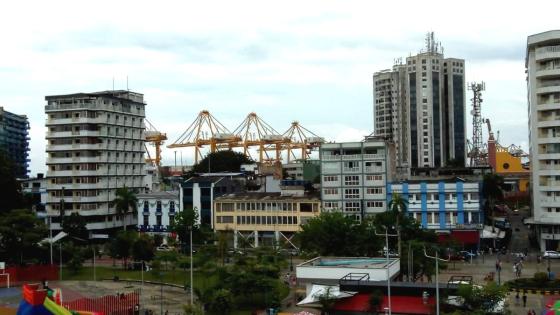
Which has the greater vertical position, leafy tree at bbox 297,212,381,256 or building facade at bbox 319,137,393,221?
building facade at bbox 319,137,393,221

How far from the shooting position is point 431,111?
149 meters

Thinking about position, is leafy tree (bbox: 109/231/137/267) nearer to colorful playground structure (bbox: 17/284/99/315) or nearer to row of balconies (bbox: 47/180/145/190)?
row of balconies (bbox: 47/180/145/190)

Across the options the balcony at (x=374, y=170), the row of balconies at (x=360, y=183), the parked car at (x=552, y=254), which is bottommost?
the parked car at (x=552, y=254)

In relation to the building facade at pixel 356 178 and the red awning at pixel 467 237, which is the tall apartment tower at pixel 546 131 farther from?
the building facade at pixel 356 178

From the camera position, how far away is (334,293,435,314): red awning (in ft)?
110

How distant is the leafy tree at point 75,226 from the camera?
73.2 metres

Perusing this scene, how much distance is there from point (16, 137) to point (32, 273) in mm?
83366

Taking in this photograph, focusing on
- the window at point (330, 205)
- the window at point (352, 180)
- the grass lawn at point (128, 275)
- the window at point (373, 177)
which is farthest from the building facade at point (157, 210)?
the window at point (373, 177)

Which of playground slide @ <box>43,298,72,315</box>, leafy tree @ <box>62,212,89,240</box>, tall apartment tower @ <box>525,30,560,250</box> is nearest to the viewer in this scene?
playground slide @ <box>43,298,72,315</box>

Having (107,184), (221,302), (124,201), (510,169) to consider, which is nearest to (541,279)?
(221,302)

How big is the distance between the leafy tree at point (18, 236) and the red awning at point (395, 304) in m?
32.8

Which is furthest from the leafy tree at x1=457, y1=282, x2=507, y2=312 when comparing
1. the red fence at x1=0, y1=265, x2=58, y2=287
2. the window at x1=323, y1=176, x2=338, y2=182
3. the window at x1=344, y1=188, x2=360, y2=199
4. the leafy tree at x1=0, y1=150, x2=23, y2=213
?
the leafy tree at x1=0, y1=150, x2=23, y2=213

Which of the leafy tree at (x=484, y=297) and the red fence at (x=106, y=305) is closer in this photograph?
the leafy tree at (x=484, y=297)

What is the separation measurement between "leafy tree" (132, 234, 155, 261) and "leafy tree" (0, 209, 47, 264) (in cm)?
887
